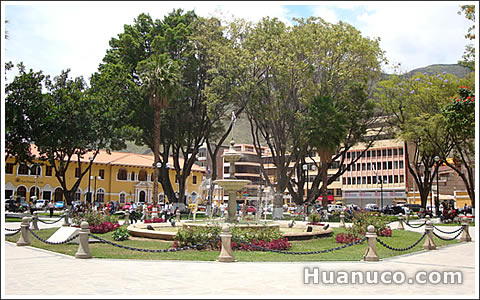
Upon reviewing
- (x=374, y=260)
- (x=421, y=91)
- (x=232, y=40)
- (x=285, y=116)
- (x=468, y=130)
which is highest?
(x=232, y=40)

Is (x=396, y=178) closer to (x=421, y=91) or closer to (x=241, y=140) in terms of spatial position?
(x=421, y=91)

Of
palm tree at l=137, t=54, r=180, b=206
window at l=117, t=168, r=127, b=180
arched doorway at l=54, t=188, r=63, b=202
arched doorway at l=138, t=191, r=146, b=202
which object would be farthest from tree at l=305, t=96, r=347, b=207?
arched doorway at l=54, t=188, r=63, b=202

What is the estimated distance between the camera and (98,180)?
6525cm

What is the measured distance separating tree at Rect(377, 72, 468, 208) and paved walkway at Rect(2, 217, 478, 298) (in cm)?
2797

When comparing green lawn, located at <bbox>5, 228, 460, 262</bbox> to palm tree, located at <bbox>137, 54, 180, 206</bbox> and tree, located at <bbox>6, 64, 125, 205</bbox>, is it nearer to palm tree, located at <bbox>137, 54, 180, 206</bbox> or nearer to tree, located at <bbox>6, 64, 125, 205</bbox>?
tree, located at <bbox>6, 64, 125, 205</bbox>

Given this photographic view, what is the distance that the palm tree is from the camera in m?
37.2

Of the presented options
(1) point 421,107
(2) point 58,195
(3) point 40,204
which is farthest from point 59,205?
(1) point 421,107

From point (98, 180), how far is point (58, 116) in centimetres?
3069

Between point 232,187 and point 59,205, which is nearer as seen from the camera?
point 232,187

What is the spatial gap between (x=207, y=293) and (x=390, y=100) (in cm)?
3976

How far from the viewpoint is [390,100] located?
144ft

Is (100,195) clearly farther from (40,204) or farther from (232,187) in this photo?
(232,187)

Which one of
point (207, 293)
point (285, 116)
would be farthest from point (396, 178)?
point (207, 293)

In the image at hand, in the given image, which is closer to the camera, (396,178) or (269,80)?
(269,80)
